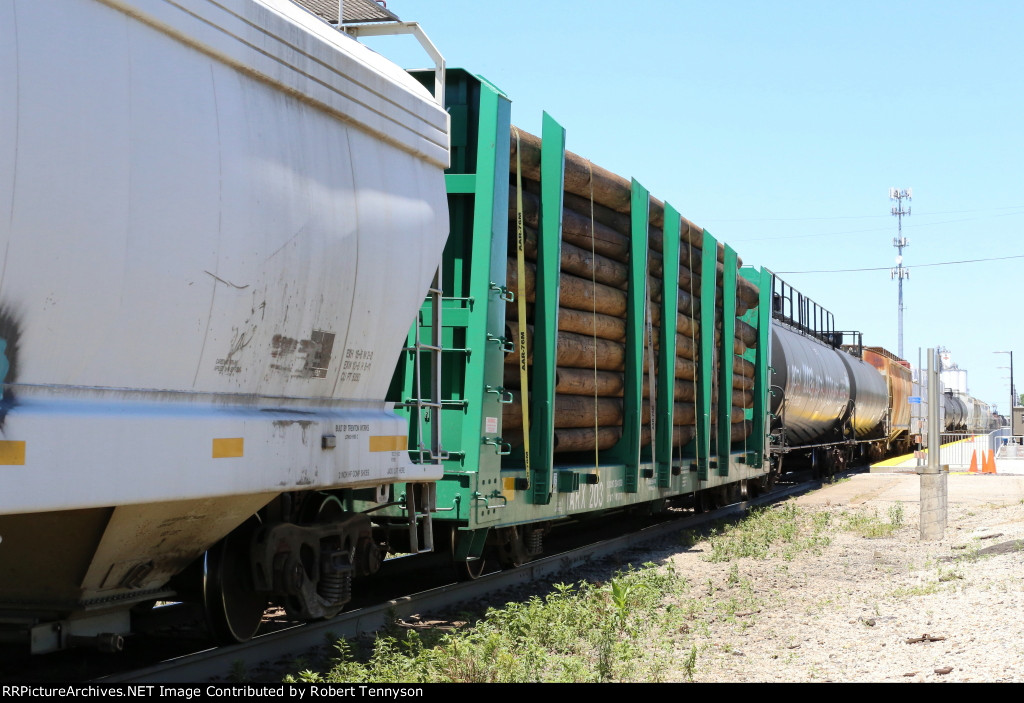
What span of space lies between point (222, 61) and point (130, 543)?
2.18 meters

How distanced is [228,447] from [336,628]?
95.8 inches

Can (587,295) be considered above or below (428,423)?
above

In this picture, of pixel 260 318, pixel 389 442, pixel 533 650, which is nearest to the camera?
pixel 260 318

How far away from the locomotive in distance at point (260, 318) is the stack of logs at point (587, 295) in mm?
41

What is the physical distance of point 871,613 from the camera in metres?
7.86

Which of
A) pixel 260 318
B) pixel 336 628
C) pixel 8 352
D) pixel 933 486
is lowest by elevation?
pixel 336 628

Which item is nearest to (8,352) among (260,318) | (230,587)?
(260,318)

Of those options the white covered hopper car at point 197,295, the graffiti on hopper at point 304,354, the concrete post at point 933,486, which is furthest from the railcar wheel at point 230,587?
the concrete post at point 933,486

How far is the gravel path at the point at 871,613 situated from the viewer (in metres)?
6.07

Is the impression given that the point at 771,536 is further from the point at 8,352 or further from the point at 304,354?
the point at 8,352

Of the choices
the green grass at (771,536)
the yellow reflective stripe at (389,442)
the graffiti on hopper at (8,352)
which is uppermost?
the graffiti on hopper at (8,352)

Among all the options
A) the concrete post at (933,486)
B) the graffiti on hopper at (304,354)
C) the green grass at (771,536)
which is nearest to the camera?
the graffiti on hopper at (304,354)

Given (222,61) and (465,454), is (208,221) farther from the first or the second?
(465,454)

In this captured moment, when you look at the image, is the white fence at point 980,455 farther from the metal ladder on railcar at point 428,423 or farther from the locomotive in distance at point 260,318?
the metal ladder on railcar at point 428,423
